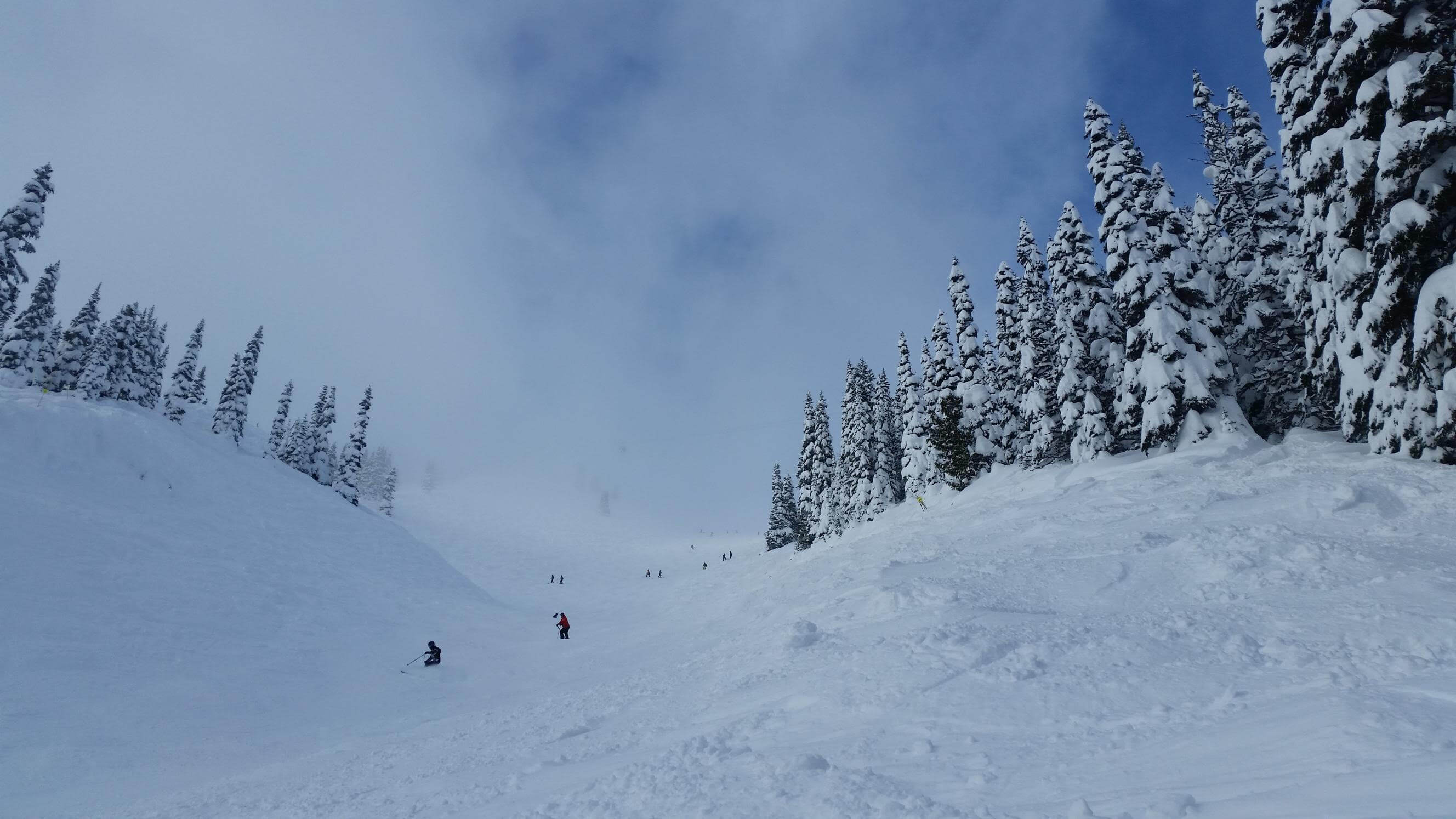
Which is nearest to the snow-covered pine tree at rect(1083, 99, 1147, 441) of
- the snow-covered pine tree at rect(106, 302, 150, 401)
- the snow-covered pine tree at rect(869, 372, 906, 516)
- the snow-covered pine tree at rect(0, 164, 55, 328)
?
the snow-covered pine tree at rect(869, 372, 906, 516)

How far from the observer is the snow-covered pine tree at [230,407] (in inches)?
2347

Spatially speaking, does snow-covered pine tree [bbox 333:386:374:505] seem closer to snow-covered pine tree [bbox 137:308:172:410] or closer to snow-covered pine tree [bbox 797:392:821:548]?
snow-covered pine tree [bbox 137:308:172:410]

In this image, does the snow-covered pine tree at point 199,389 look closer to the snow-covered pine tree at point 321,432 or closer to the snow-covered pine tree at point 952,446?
the snow-covered pine tree at point 321,432

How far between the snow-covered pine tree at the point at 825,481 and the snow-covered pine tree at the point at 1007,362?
19.4m

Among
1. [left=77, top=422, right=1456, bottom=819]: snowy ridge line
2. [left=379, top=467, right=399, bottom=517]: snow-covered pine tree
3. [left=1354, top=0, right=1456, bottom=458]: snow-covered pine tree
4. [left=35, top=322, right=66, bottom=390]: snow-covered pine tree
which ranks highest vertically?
[left=35, top=322, right=66, bottom=390]: snow-covered pine tree

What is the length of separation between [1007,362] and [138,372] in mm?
74164

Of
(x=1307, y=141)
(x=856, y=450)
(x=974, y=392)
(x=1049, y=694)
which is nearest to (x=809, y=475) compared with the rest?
(x=856, y=450)

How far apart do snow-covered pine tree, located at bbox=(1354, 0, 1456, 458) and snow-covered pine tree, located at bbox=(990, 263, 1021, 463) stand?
18588 mm

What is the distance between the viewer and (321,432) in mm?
62562

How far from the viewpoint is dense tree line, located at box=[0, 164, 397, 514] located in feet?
166

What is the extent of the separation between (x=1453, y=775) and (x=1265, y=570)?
25.4ft

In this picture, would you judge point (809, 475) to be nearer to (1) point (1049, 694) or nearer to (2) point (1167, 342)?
(2) point (1167, 342)

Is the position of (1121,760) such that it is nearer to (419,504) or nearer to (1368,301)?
(1368,301)

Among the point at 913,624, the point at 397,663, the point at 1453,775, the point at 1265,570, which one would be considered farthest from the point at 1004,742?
the point at 397,663
